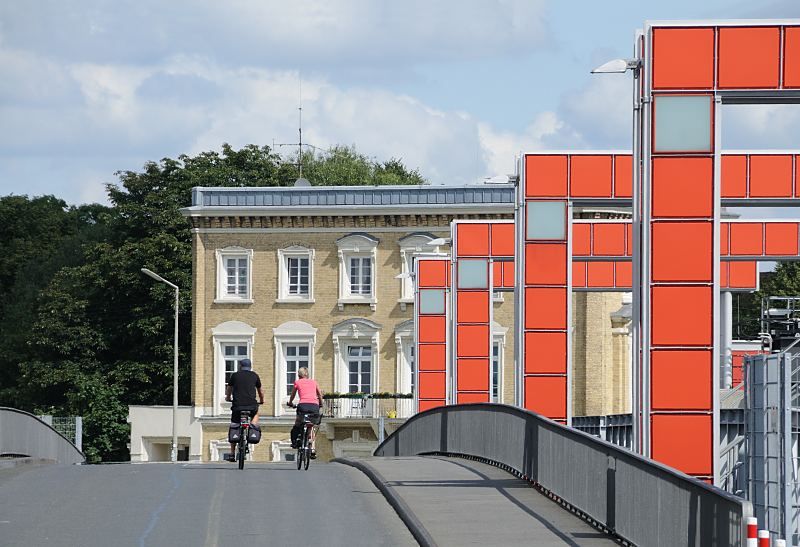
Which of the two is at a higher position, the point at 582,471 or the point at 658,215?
the point at 658,215

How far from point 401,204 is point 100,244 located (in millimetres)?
17912

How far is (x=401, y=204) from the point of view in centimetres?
7419

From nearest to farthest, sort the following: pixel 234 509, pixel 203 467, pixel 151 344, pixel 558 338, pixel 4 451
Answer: pixel 234 509
pixel 203 467
pixel 4 451
pixel 558 338
pixel 151 344

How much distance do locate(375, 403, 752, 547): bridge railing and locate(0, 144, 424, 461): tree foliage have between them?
5261 cm

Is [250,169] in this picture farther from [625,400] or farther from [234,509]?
[234,509]

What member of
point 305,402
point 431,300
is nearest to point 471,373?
point 431,300

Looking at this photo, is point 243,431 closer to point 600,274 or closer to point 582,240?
point 582,240

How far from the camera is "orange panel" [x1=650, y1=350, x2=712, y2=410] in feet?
75.2

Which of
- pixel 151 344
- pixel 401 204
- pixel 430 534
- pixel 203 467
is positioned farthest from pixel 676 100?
pixel 151 344

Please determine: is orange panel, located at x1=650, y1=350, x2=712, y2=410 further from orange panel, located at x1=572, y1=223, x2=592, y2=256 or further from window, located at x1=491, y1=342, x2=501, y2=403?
window, located at x1=491, y1=342, x2=501, y2=403

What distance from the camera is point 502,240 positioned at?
46.5 meters

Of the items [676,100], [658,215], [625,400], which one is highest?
[676,100]

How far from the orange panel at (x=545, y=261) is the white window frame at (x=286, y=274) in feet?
130

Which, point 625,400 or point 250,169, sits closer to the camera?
point 625,400
